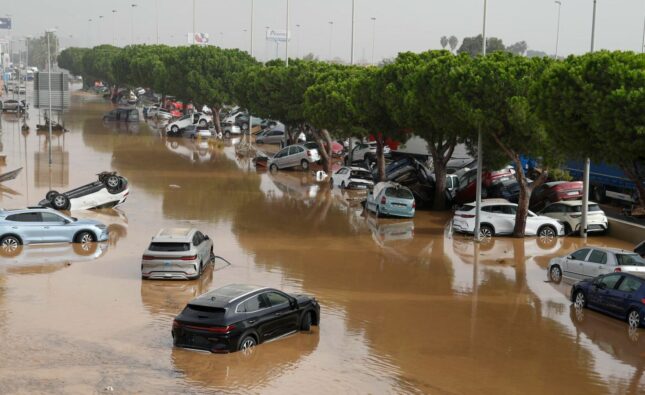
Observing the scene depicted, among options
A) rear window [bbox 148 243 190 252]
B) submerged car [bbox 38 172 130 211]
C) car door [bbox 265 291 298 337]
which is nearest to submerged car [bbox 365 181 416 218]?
submerged car [bbox 38 172 130 211]

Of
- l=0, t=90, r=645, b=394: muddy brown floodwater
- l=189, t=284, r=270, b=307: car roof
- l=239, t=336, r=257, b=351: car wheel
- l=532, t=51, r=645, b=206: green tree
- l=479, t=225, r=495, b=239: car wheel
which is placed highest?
l=532, t=51, r=645, b=206: green tree

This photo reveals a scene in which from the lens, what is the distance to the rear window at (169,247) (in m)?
22.8

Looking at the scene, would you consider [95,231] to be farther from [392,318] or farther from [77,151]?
[77,151]

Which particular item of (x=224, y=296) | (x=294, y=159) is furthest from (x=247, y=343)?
(x=294, y=159)

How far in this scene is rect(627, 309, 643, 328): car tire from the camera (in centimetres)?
1868

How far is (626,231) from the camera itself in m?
31.4

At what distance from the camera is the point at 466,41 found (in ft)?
497

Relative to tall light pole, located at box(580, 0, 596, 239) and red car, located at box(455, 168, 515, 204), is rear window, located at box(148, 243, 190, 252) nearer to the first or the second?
tall light pole, located at box(580, 0, 596, 239)

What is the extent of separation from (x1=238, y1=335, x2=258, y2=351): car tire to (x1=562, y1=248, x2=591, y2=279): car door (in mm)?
10185

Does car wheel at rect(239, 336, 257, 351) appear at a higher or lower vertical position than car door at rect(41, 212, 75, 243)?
lower

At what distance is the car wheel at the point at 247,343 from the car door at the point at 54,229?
12593 millimetres

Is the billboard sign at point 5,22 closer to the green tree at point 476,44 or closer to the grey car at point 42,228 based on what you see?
the green tree at point 476,44

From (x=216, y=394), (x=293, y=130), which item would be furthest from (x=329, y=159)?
(x=216, y=394)

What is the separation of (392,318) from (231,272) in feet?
20.1
